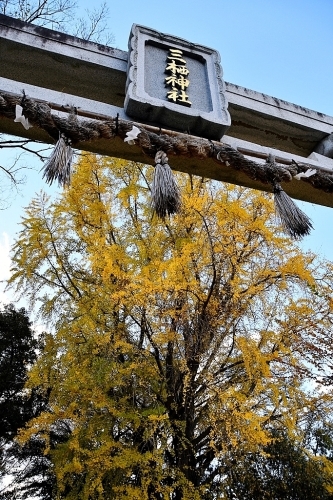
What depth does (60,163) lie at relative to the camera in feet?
5.95

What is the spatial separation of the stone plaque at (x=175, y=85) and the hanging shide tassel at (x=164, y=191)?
383 mm

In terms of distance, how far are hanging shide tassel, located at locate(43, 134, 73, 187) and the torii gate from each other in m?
0.11

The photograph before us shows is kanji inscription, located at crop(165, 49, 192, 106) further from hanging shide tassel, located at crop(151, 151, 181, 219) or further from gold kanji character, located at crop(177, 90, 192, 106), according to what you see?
hanging shide tassel, located at crop(151, 151, 181, 219)

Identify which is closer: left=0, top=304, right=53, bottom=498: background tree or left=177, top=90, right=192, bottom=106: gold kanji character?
left=177, top=90, right=192, bottom=106: gold kanji character

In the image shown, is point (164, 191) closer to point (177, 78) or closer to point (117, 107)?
point (117, 107)

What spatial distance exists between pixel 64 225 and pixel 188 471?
4.21 m

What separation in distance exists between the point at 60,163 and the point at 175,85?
3.47ft

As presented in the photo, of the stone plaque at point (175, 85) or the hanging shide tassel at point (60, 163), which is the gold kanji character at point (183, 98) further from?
the hanging shide tassel at point (60, 163)

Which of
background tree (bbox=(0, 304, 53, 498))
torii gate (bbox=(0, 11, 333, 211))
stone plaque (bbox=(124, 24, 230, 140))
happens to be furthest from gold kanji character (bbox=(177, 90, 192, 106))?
background tree (bbox=(0, 304, 53, 498))

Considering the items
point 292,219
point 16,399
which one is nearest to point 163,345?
point 292,219

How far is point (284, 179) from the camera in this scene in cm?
220

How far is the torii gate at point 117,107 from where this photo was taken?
1995 millimetres

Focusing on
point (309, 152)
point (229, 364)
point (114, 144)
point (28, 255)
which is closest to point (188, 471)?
point (229, 364)

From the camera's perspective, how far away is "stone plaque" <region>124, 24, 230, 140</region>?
216 cm
